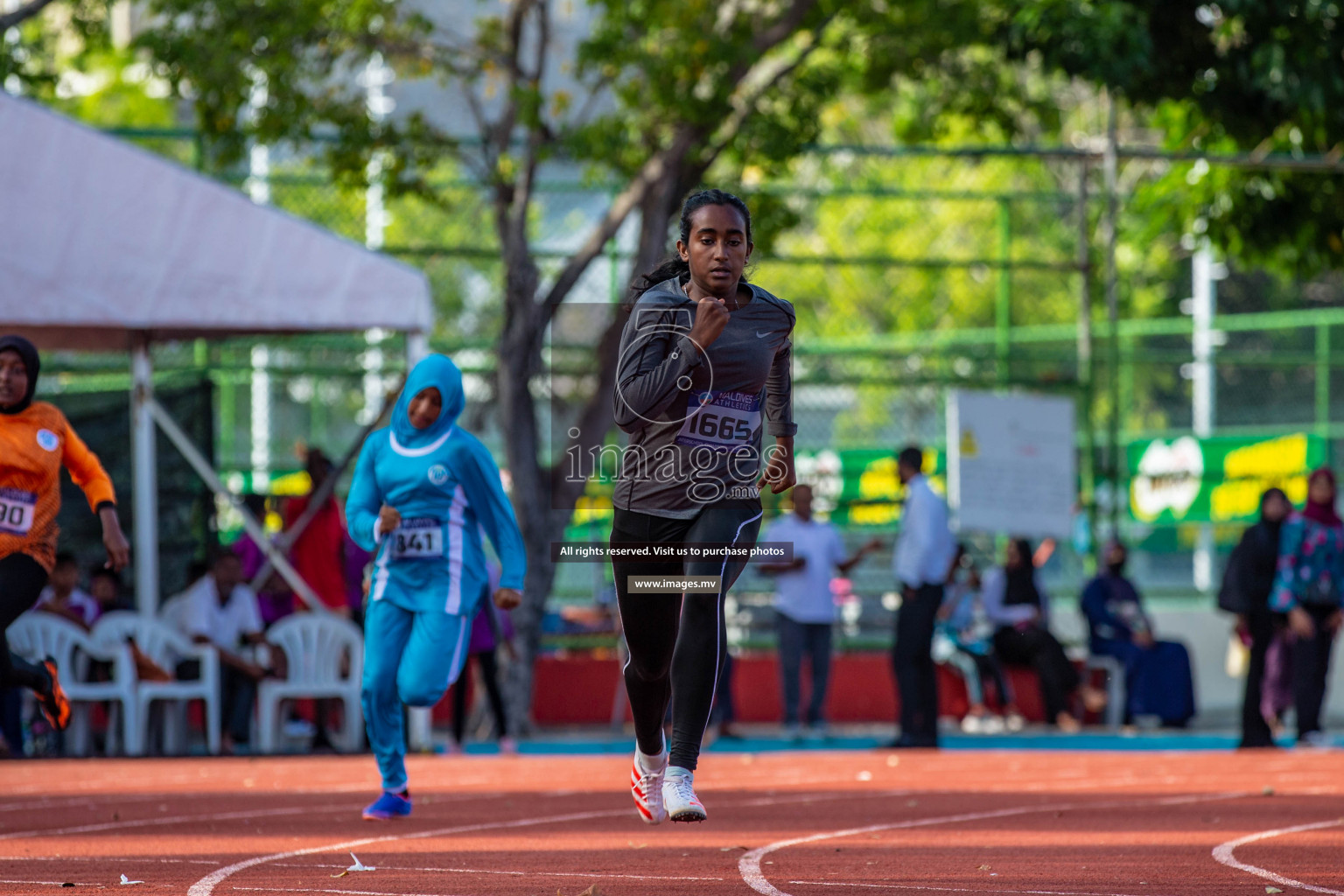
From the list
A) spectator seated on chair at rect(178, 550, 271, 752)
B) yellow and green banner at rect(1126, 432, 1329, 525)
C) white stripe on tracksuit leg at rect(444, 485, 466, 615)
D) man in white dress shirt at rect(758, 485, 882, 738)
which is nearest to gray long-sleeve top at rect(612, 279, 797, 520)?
white stripe on tracksuit leg at rect(444, 485, 466, 615)

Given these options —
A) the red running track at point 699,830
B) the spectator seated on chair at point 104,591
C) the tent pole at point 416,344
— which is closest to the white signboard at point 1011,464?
the red running track at point 699,830

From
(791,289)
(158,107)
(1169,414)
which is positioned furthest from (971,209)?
(158,107)

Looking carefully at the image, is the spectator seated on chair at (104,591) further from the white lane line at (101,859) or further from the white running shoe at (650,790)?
the white running shoe at (650,790)

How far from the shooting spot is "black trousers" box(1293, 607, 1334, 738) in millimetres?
13766

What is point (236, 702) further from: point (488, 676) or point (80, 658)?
point (488, 676)

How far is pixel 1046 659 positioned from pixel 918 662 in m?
2.96

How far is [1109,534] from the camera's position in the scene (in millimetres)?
17000

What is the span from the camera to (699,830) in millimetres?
7781

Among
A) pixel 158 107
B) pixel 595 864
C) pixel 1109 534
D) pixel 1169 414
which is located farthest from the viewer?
pixel 158 107

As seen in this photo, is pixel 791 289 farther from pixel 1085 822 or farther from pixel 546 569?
pixel 1085 822

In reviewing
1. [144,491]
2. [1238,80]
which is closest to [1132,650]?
[1238,80]

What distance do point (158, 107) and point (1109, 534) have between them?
67.3 feet

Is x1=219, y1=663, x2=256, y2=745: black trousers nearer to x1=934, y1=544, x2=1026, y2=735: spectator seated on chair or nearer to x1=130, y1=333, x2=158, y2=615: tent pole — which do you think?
x1=130, y1=333, x2=158, y2=615: tent pole

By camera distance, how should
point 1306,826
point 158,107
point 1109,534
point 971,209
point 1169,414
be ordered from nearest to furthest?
point 1306,826
point 1109,534
point 1169,414
point 971,209
point 158,107
